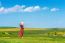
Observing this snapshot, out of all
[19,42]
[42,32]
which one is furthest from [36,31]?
[19,42]

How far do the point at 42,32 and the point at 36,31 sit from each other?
15.7 inches

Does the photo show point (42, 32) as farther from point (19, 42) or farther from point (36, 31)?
point (19, 42)

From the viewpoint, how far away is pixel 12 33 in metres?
12.7

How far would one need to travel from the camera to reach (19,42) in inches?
372

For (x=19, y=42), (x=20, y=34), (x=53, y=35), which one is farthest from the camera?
(x=53, y=35)

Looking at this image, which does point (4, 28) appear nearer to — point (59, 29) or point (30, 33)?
point (30, 33)

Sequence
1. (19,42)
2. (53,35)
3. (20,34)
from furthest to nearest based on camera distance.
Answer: (53,35) < (20,34) < (19,42)

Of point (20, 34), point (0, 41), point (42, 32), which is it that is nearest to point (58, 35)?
point (42, 32)

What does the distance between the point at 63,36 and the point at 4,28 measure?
3.70 m

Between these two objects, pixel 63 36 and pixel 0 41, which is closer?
pixel 0 41

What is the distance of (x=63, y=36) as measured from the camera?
12469 millimetres

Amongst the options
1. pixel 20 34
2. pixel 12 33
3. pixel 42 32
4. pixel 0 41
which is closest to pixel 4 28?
pixel 12 33

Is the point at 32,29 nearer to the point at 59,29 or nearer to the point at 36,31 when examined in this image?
the point at 36,31

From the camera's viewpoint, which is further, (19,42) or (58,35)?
(58,35)
